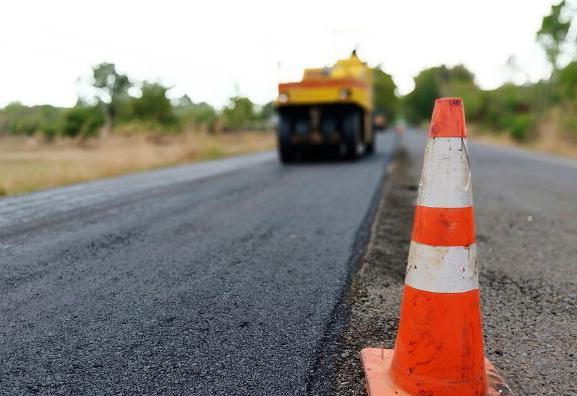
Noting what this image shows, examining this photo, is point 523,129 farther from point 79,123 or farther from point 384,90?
point 384,90

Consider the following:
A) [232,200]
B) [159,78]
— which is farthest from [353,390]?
[159,78]

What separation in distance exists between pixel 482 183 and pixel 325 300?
609cm

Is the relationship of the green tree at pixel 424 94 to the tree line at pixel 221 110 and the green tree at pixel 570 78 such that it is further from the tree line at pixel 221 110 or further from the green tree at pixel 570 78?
the green tree at pixel 570 78

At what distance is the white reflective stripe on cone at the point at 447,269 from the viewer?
62.6 inches

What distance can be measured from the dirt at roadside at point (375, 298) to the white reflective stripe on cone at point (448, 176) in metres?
0.69

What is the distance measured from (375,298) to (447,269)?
0.97 meters

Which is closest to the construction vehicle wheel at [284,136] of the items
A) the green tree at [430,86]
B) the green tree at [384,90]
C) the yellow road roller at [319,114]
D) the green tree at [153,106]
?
the yellow road roller at [319,114]

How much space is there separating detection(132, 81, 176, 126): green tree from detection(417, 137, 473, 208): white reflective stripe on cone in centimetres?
4111

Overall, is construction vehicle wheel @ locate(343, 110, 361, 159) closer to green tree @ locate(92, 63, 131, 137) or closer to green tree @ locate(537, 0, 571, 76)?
green tree @ locate(537, 0, 571, 76)

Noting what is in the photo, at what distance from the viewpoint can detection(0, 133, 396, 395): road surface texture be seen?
1.74 meters

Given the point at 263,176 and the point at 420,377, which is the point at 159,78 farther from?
the point at 420,377

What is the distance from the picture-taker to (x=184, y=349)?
6.32 ft

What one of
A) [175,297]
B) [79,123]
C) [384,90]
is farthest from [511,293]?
[384,90]

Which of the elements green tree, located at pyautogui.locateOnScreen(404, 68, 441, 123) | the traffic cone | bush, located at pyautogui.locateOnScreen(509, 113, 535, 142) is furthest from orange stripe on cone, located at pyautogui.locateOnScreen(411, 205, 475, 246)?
green tree, located at pyautogui.locateOnScreen(404, 68, 441, 123)
